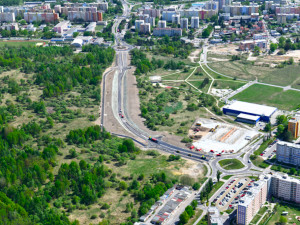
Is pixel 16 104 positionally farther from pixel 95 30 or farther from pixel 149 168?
pixel 95 30

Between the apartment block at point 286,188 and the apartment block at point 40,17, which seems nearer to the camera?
the apartment block at point 286,188

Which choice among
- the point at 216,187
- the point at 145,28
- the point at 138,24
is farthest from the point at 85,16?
the point at 216,187

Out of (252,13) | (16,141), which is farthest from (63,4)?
(16,141)

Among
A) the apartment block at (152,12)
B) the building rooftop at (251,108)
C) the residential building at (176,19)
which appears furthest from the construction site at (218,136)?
the apartment block at (152,12)

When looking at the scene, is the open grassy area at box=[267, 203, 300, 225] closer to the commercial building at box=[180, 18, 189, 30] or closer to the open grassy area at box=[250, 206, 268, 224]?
the open grassy area at box=[250, 206, 268, 224]

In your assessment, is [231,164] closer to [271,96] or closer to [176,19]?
[271,96]

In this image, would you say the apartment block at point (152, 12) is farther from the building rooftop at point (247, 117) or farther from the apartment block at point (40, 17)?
the building rooftop at point (247, 117)

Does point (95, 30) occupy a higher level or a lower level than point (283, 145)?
higher
